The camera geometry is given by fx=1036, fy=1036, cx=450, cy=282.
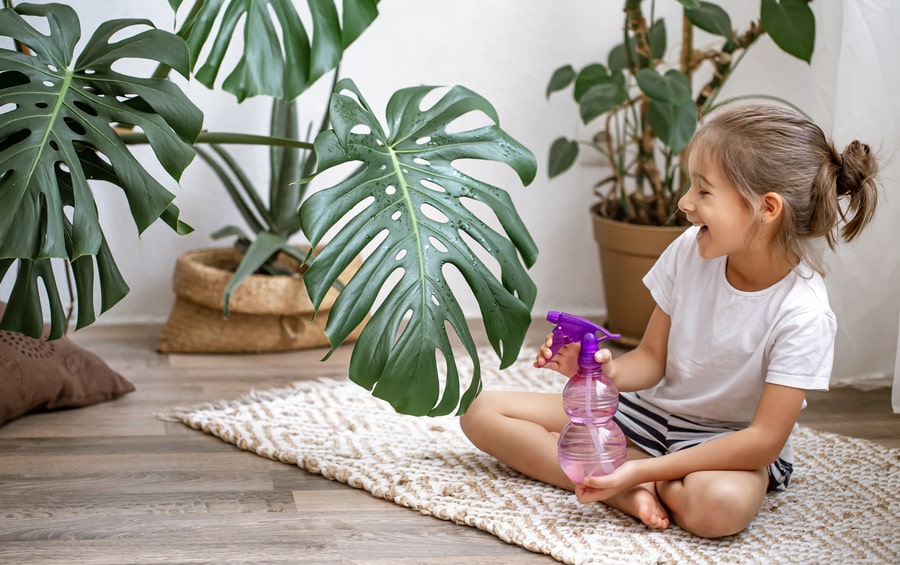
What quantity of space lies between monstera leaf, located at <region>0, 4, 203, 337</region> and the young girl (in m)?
0.59

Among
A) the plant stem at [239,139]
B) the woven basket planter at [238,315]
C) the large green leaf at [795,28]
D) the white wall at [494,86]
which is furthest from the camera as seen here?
the white wall at [494,86]

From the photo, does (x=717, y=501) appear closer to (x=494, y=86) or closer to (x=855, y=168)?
(x=855, y=168)

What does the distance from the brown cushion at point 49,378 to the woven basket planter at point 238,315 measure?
309mm

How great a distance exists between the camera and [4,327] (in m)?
1.36

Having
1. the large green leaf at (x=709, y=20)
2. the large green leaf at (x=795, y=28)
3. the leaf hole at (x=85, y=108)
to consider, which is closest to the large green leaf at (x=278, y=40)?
the leaf hole at (x=85, y=108)

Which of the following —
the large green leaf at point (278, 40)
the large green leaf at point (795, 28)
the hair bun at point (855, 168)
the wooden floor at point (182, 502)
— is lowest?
the wooden floor at point (182, 502)

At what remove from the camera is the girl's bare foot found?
140cm

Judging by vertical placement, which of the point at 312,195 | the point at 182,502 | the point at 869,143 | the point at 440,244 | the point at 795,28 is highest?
the point at 795,28

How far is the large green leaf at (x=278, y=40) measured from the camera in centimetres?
144

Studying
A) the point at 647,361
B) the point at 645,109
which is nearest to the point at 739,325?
the point at 647,361

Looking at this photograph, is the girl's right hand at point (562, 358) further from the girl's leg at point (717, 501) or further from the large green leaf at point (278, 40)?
the large green leaf at point (278, 40)

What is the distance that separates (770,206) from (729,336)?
200mm

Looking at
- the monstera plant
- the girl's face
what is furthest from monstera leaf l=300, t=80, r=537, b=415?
the girl's face

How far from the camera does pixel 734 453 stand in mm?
1381
